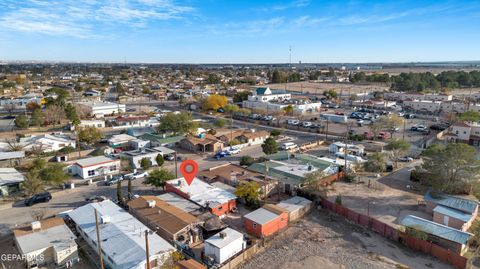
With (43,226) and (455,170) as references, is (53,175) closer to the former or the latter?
(43,226)

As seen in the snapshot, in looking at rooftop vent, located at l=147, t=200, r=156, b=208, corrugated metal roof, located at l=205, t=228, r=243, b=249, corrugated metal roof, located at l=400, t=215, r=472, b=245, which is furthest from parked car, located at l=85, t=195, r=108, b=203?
corrugated metal roof, located at l=400, t=215, r=472, b=245

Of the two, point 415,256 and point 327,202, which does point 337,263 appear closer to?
point 415,256

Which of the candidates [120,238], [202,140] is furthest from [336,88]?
[120,238]

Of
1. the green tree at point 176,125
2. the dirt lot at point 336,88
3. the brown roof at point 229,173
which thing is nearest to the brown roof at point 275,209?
the brown roof at point 229,173

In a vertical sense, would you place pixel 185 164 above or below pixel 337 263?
above

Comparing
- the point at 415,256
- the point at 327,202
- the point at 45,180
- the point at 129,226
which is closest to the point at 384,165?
the point at 327,202

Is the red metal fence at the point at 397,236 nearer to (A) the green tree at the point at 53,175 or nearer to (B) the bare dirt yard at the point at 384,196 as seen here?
(B) the bare dirt yard at the point at 384,196

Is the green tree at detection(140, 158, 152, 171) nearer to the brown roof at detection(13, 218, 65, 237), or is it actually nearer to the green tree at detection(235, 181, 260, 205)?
the green tree at detection(235, 181, 260, 205)
